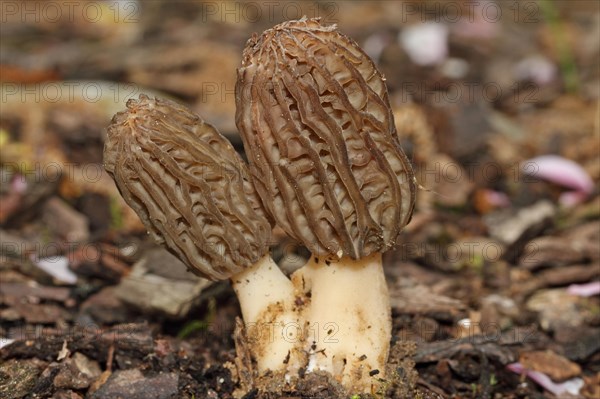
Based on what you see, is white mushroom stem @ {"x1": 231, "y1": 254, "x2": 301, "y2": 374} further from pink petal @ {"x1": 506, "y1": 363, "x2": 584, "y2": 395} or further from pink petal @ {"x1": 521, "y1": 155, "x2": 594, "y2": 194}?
pink petal @ {"x1": 521, "y1": 155, "x2": 594, "y2": 194}

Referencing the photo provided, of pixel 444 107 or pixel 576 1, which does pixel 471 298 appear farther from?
pixel 576 1

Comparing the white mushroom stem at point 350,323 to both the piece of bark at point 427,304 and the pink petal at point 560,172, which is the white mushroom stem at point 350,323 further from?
the pink petal at point 560,172

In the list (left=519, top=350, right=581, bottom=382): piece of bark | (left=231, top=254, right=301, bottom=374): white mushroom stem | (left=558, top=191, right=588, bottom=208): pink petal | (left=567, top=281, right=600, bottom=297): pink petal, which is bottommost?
(left=558, top=191, right=588, bottom=208): pink petal

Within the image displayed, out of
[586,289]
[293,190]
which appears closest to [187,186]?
[293,190]

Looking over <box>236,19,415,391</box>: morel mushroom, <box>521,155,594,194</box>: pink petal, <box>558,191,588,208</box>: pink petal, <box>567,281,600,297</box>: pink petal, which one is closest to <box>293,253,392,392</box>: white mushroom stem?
<box>236,19,415,391</box>: morel mushroom

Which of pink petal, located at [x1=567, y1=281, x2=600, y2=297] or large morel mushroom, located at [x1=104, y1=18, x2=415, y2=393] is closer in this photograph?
large morel mushroom, located at [x1=104, y1=18, x2=415, y2=393]

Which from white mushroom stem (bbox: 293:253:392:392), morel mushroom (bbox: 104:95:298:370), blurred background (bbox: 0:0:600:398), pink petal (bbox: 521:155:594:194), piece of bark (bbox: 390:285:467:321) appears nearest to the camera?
morel mushroom (bbox: 104:95:298:370)

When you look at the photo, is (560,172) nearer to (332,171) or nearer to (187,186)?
(332,171)
